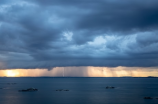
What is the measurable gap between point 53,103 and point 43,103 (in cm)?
587

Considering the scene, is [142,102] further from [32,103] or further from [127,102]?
[32,103]

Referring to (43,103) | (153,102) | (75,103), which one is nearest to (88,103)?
(75,103)

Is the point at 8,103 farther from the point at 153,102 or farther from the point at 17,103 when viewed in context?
the point at 153,102

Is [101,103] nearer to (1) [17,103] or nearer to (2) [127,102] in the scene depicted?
(2) [127,102]

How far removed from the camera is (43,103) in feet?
395

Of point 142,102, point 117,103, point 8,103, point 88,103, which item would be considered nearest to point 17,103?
point 8,103

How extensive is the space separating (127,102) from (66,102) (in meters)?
36.9

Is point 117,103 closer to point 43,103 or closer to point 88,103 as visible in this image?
point 88,103

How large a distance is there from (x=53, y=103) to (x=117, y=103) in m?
37.9

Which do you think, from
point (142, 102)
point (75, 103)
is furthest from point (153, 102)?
point (75, 103)

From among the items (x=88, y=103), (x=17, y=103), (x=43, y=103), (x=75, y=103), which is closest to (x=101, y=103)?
(x=88, y=103)

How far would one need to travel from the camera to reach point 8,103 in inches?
4857

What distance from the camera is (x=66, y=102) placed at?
125 metres

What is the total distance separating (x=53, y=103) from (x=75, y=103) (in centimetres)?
1315
